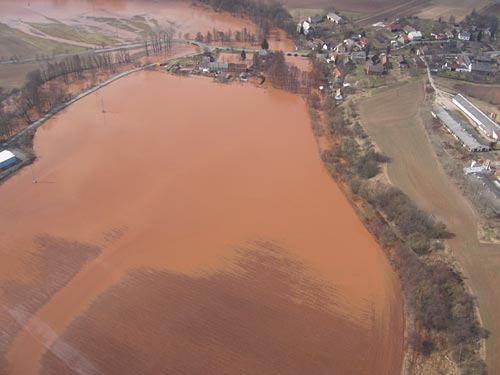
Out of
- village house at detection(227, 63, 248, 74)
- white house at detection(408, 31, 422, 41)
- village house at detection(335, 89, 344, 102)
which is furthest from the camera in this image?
white house at detection(408, 31, 422, 41)

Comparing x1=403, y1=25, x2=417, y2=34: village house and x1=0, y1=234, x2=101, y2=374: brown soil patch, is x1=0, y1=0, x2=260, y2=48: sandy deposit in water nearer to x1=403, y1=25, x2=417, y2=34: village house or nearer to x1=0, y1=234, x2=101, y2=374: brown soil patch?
x1=403, y1=25, x2=417, y2=34: village house

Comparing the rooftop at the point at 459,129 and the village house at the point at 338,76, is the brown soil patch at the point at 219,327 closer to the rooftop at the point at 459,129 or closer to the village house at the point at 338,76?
the rooftop at the point at 459,129

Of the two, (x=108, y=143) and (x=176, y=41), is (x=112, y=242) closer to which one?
(x=108, y=143)

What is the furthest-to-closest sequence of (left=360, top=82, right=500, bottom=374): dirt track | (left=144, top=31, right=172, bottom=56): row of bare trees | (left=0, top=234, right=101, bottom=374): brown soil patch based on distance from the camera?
(left=144, top=31, right=172, bottom=56): row of bare trees < (left=360, top=82, right=500, bottom=374): dirt track < (left=0, top=234, right=101, bottom=374): brown soil patch

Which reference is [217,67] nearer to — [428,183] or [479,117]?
[479,117]

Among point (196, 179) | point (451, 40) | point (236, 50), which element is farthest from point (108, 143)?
point (451, 40)

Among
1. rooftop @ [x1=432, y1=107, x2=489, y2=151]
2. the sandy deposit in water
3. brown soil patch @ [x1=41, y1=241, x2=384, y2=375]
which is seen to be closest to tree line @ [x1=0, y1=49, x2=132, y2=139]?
the sandy deposit in water

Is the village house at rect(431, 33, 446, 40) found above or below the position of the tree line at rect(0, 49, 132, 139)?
above

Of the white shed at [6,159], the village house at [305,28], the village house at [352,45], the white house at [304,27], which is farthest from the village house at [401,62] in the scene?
the white shed at [6,159]
